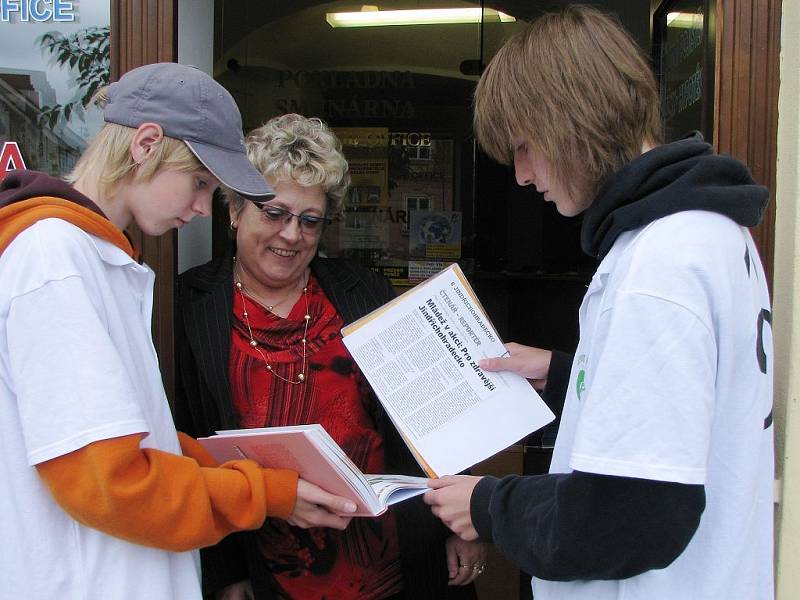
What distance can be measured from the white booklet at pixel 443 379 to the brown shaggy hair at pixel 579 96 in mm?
530

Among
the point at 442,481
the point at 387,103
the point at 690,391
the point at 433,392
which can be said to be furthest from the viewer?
the point at 387,103

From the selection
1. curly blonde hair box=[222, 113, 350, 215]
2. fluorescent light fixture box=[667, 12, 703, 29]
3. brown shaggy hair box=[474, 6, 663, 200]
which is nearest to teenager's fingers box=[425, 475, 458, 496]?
brown shaggy hair box=[474, 6, 663, 200]

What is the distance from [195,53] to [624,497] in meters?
1.66

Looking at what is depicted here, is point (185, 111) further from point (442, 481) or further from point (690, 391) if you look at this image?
point (690, 391)

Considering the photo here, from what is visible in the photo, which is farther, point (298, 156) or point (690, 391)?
point (298, 156)

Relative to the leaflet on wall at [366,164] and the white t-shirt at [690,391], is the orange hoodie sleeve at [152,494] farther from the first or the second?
the leaflet on wall at [366,164]

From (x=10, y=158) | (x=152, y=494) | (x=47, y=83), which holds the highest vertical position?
(x=47, y=83)

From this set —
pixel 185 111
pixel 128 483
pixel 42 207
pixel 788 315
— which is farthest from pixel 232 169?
pixel 788 315

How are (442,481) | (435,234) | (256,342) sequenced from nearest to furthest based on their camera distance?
(442,481), (256,342), (435,234)

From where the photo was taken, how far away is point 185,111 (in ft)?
4.07

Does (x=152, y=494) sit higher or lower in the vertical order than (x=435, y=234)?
lower

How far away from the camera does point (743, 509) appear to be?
1003mm

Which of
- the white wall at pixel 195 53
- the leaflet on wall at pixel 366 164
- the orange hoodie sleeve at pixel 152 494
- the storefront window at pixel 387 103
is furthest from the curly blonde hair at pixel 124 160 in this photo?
the leaflet on wall at pixel 366 164

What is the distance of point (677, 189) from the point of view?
0.98m
